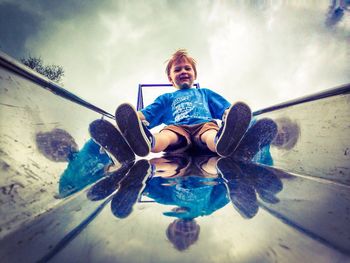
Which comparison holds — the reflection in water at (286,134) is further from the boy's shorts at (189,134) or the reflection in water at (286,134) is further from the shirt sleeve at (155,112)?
the shirt sleeve at (155,112)

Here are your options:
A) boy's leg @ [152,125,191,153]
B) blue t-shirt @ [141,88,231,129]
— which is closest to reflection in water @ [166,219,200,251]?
boy's leg @ [152,125,191,153]

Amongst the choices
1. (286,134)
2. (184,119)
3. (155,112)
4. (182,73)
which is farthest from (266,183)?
(182,73)

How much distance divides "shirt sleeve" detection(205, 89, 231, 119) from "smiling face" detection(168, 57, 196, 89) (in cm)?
17

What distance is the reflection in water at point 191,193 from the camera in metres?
0.32

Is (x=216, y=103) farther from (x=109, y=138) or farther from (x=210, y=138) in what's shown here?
(x=109, y=138)

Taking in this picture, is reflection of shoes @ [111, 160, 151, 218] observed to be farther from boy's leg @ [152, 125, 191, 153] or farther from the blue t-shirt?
the blue t-shirt

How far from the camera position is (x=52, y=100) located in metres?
0.64

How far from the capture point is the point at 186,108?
4.96 feet

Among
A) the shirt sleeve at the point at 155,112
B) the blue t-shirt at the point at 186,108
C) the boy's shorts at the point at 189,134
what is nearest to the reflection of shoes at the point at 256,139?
the boy's shorts at the point at 189,134

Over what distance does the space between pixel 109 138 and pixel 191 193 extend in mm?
592

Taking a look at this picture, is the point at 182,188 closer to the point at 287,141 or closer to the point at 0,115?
the point at 0,115

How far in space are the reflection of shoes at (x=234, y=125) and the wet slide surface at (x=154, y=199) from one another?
0.21 m

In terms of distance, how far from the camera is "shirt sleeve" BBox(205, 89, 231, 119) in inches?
62.7

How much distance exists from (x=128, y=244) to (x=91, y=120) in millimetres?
750
